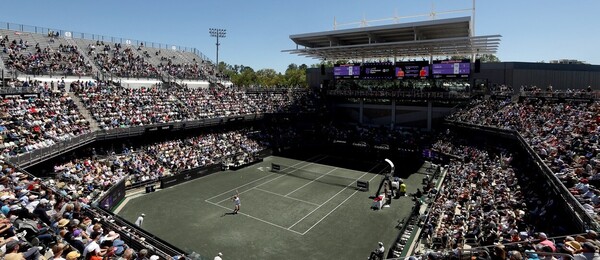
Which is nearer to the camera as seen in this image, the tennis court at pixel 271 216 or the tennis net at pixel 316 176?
the tennis court at pixel 271 216

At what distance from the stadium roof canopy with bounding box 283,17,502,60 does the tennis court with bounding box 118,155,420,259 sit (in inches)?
888

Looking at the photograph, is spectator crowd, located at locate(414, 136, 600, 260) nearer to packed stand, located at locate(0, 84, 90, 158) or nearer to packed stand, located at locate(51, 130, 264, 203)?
packed stand, located at locate(51, 130, 264, 203)

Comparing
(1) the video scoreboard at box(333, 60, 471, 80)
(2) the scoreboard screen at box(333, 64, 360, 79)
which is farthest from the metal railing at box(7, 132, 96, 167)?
(1) the video scoreboard at box(333, 60, 471, 80)

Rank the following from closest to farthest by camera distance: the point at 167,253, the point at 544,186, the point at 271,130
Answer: the point at 167,253 < the point at 544,186 < the point at 271,130

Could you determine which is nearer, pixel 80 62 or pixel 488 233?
pixel 488 233

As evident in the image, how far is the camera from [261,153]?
148 feet

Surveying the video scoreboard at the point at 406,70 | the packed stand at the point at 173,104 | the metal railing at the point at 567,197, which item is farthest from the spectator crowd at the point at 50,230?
the video scoreboard at the point at 406,70

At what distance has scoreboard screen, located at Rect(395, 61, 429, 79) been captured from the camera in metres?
50.1

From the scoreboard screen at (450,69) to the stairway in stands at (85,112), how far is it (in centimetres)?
4143

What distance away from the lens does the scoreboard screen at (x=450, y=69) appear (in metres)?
47.4

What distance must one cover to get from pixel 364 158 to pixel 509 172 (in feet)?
74.7

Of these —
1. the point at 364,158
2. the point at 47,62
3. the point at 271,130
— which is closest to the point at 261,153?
the point at 271,130

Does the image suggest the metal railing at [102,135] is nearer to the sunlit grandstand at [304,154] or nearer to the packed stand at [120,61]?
the sunlit grandstand at [304,154]

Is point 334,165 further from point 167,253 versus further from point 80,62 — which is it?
point 80,62
